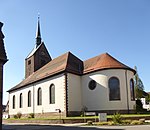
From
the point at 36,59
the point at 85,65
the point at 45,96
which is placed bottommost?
the point at 45,96

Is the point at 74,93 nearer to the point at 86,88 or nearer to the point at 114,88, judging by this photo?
the point at 86,88

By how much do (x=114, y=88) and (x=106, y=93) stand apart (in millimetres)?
1369

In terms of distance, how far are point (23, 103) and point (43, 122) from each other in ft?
52.8

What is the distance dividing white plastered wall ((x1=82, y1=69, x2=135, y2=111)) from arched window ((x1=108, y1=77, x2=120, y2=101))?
412 mm

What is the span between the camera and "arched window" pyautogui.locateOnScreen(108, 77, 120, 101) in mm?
31906

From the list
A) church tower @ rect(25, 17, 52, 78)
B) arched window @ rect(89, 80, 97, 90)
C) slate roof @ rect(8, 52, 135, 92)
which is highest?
church tower @ rect(25, 17, 52, 78)

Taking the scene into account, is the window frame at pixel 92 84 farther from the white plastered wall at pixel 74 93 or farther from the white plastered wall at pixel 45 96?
the white plastered wall at pixel 45 96

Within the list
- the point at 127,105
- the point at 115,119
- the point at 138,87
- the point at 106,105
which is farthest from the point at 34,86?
the point at 138,87

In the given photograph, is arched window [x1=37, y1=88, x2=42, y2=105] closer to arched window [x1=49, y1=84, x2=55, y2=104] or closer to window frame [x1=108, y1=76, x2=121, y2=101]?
arched window [x1=49, y1=84, x2=55, y2=104]

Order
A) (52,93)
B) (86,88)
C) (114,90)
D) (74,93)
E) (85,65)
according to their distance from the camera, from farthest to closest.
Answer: (85,65), (52,93), (86,88), (74,93), (114,90)

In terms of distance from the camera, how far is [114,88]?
32.2 m

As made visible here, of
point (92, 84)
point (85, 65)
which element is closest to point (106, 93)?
point (92, 84)

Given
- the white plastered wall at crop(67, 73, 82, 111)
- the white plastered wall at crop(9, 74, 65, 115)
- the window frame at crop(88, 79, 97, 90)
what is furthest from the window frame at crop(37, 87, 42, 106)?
the window frame at crop(88, 79, 97, 90)

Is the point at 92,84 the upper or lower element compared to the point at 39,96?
upper
